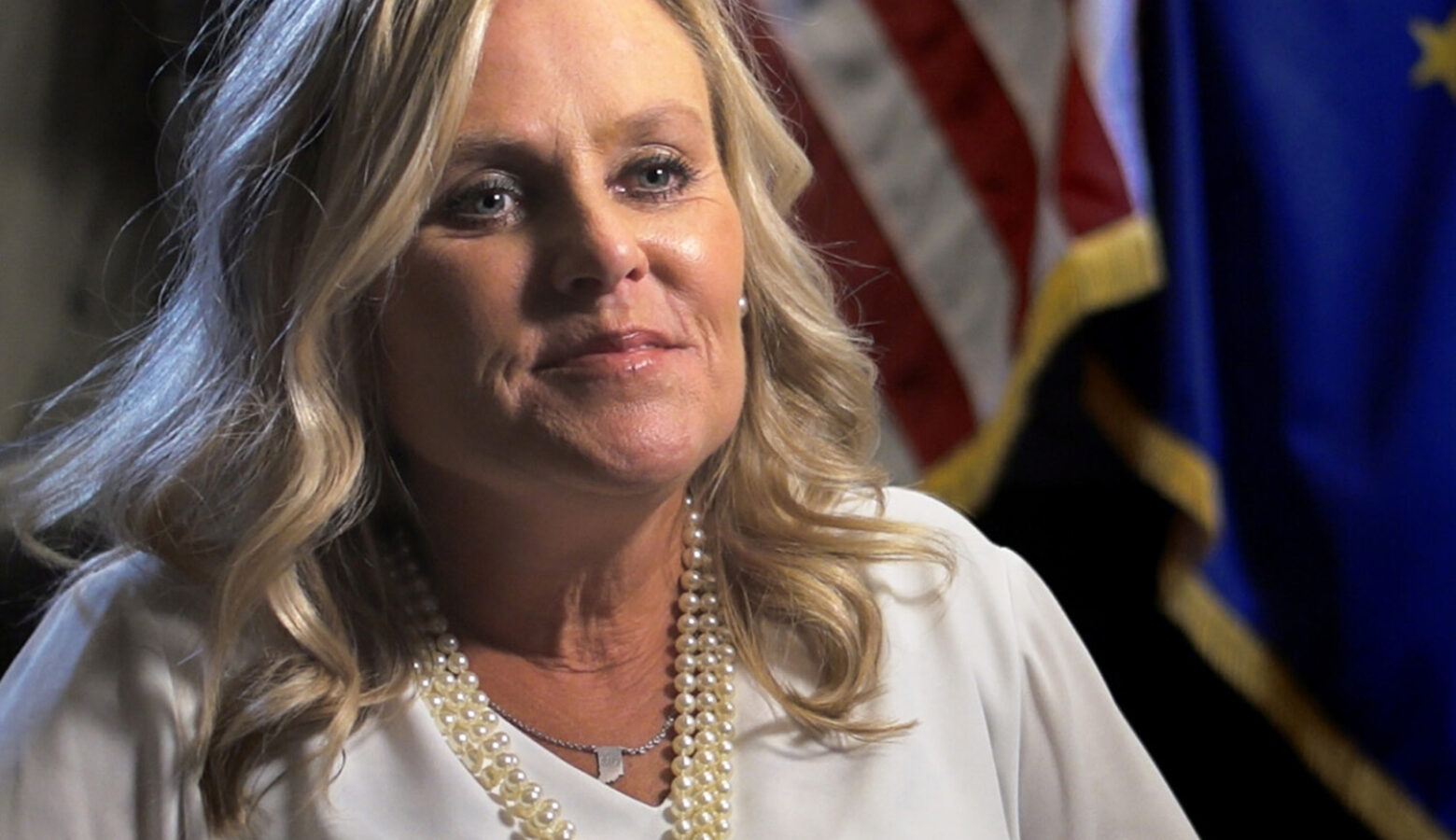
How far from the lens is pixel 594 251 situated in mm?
836

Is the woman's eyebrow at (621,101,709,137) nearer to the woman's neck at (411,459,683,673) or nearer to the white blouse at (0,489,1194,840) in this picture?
the woman's neck at (411,459,683,673)

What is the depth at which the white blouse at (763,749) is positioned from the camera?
0.88 meters

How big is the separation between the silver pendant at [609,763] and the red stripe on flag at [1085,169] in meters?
0.88

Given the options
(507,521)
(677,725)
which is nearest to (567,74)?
(507,521)

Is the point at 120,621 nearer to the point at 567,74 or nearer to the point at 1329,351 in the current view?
the point at 567,74

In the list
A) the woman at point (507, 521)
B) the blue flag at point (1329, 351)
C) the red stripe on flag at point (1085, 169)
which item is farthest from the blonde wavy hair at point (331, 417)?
the blue flag at point (1329, 351)

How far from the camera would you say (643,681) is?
3.22 ft

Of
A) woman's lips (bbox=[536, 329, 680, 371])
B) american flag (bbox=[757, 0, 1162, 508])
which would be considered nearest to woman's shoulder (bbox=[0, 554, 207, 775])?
woman's lips (bbox=[536, 329, 680, 371])

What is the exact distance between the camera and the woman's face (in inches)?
33.2

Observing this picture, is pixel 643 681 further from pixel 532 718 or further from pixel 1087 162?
pixel 1087 162

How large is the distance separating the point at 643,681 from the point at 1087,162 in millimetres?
860

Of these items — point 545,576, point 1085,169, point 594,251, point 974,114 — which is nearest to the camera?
point 594,251

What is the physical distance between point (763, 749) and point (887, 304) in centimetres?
Answer: 90

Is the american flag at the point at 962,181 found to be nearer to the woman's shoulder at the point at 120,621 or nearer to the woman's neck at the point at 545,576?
the woman's neck at the point at 545,576
